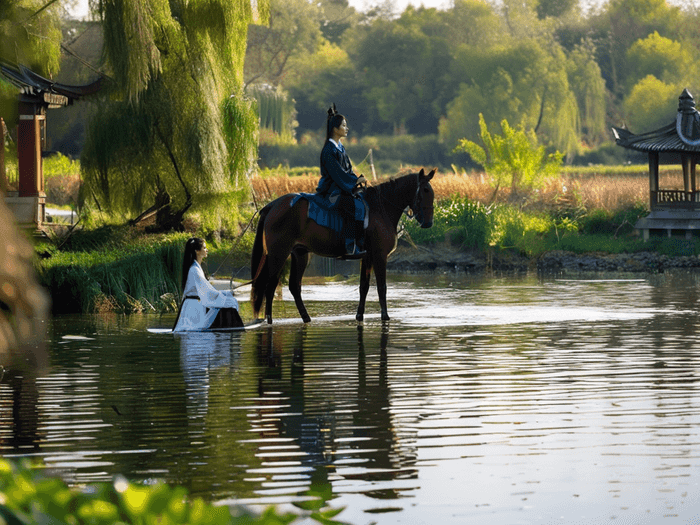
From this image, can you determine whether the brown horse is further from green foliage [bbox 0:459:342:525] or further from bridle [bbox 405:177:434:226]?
green foliage [bbox 0:459:342:525]

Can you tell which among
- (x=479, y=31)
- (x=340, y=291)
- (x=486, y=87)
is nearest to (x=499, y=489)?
(x=340, y=291)

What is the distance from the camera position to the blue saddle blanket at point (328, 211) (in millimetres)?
13417

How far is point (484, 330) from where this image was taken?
42.6 ft

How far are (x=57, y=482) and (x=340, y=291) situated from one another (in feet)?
55.9

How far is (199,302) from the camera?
12766mm

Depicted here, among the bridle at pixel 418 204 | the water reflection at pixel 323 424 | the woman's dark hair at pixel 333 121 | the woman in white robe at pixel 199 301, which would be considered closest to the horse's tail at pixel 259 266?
the woman in white robe at pixel 199 301

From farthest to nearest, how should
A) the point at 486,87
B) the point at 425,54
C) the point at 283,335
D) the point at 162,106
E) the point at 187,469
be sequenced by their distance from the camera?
the point at 425,54
the point at 486,87
the point at 162,106
the point at 283,335
the point at 187,469

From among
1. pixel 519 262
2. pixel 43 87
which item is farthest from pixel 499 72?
pixel 43 87

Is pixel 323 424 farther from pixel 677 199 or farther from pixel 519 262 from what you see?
pixel 677 199

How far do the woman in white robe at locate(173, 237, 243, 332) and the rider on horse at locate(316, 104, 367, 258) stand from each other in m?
1.69

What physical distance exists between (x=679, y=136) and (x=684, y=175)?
1152 millimetres

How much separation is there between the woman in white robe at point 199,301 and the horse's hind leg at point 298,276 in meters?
0.94

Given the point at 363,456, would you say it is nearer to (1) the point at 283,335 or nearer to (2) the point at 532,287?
(1) the point at 283,335

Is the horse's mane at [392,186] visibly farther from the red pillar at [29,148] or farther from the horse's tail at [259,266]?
the red pillar at [29,148]
